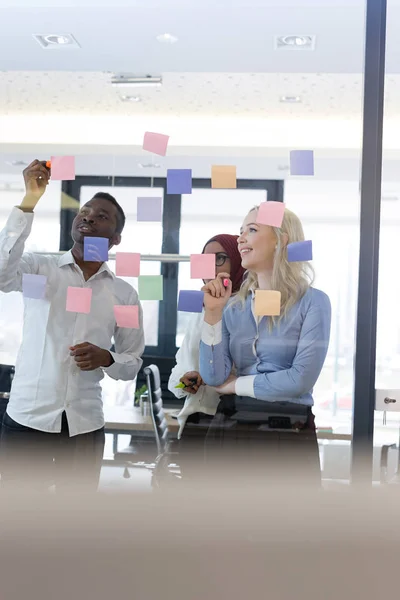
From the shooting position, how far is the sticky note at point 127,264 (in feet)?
7.51

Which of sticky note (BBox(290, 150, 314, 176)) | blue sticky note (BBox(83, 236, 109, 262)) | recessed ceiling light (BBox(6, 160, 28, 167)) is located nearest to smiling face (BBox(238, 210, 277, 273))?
sticky note (BBox(290, 150, 314, 176))

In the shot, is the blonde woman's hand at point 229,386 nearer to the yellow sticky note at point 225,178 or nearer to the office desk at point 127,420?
the office desk at point 127,420

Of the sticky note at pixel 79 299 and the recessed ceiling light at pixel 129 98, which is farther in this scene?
the recessed ceiling light at pixel 129 98

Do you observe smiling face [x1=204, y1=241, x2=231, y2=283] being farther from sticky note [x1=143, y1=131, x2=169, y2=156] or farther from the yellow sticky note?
sticky note [x1=143, y1=131, x2=169, y2=156]

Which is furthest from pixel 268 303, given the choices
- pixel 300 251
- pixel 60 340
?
pixel 60 340

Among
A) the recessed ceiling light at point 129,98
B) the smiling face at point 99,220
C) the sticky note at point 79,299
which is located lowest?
the sticky note at point 79,299

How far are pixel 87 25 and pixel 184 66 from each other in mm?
413

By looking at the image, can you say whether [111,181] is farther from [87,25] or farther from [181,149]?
[87,25]

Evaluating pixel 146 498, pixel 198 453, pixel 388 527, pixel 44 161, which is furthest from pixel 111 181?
pixel 388 527

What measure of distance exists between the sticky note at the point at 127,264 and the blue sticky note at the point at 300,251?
561mm

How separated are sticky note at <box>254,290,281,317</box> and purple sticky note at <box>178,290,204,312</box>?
204mm

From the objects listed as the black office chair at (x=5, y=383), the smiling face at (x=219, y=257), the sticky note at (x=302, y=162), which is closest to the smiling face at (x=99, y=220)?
the smiling face at (x=219, y=257)

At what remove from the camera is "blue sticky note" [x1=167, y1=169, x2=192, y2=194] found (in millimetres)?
2307

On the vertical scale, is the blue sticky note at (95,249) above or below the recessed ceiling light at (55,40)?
below
